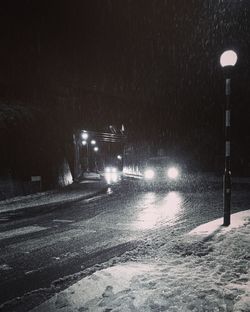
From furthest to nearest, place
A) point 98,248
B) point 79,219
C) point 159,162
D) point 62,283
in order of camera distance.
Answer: point 159,162, point 79,219, point 98,248, point 62,283

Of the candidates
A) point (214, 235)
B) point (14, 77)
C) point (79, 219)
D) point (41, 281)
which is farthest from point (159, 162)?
point (41, 281)

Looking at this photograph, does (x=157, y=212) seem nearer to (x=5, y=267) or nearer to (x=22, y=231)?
(x=22, y=231)

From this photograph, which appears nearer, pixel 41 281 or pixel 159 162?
pixel 41 281

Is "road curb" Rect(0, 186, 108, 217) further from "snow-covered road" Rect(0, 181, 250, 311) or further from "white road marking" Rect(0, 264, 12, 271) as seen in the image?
"white road marking" Rect(0, 264, 12, 271)

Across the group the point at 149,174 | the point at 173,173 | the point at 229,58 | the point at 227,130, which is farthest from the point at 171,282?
the point at 149,174

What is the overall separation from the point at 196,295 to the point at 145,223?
19.2ft

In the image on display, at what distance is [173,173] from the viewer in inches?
1309

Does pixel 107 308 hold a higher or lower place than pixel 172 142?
lower

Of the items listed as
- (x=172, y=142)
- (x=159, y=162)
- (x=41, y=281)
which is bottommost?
A: (x=41, y=281)

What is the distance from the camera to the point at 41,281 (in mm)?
5621

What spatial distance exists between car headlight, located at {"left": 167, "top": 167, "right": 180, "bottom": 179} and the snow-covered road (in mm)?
18158

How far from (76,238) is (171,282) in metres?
3.99

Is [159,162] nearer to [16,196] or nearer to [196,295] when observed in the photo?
[16,196]

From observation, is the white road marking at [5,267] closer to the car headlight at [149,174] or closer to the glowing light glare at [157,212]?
the glowing light glare at [157,212]
